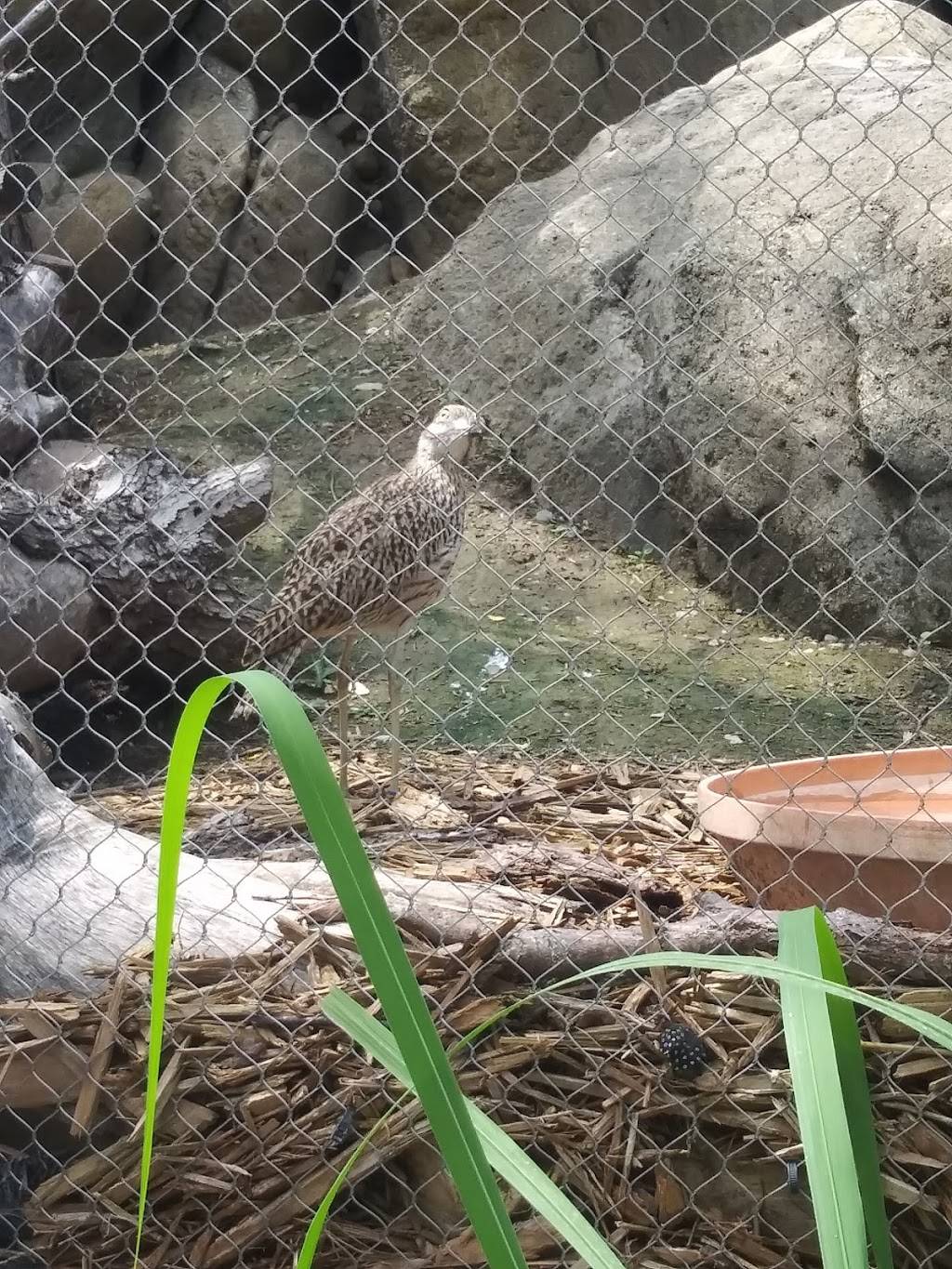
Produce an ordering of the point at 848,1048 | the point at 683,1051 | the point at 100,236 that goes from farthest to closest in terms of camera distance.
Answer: the point at 100,236 → the point at 683,1051 → the point at 848,1048

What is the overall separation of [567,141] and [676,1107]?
19.5 feet

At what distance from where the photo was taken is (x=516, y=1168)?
0.98 metres

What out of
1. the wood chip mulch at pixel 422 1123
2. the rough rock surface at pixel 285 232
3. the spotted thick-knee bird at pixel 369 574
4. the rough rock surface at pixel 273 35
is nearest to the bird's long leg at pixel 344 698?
the spotted thick-knee bird at pixel 369 574

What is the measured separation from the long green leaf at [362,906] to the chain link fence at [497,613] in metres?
1.22

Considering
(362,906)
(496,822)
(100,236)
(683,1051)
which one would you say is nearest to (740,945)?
(683,1051)

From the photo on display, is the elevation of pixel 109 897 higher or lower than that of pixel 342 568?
higher

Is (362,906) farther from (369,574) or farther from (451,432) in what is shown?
(451,432)

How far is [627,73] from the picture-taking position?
6996mm

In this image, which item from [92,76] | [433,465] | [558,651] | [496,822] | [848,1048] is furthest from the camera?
[92,76]

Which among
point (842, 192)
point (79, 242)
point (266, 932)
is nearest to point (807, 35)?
point (842, 192)

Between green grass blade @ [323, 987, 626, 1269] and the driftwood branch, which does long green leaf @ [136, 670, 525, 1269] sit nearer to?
green grass blade @ [323, 987, 626, 1269]

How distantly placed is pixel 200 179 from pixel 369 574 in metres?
4.32

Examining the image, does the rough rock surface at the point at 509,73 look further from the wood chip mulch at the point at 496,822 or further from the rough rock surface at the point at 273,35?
the wood chip mulch at the point at 496,822

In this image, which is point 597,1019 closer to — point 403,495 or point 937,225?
point 403,495
